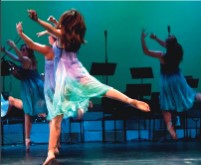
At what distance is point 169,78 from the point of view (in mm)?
8016

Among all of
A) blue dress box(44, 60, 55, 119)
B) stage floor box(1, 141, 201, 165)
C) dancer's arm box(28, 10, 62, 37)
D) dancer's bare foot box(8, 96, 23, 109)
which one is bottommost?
stage floor box(1, 141, 201, 165)

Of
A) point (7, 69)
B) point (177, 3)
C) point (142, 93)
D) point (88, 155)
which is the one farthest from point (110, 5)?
point (88, 155)

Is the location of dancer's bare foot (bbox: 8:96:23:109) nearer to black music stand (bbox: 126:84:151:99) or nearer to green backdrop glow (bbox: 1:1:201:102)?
black music stand (bbox: 126:84:151:99)

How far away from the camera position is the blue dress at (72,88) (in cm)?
493

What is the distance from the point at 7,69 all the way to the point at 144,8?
12.1 feet

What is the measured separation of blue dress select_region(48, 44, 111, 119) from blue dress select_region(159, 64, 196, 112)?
10.5ft

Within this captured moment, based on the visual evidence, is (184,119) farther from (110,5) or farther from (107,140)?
(110,5)

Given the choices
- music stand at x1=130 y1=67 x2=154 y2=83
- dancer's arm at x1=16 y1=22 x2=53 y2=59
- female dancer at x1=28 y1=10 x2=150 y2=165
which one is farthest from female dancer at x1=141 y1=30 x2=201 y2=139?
female dancer at x1=28 y1=10 x2=150 y2=165

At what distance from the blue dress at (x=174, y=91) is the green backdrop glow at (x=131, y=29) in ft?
7.12

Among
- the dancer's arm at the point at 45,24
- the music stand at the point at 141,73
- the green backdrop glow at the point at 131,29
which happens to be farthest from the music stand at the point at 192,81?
the dancer's arm at the point at 45,24

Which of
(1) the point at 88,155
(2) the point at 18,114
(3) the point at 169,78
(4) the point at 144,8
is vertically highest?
(4) the point at 144,8

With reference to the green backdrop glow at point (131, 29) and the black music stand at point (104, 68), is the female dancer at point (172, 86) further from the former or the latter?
the green backdrop glow at point (131, 29)

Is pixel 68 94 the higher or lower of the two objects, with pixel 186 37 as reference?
lower

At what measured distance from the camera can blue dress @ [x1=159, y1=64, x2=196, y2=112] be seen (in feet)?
25.8
